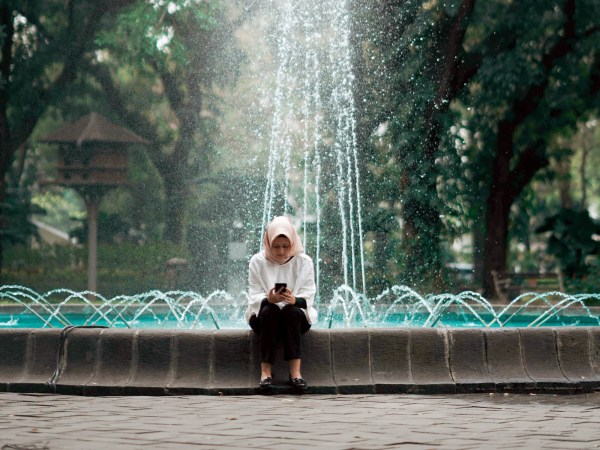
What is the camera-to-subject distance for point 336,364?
768cm

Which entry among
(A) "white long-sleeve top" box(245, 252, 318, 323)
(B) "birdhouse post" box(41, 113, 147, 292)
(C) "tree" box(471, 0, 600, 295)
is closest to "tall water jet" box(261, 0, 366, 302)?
(C) "tree" box(471, 0, 600, 295)

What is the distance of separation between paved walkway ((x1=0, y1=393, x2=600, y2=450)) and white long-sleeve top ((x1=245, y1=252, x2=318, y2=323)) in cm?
78

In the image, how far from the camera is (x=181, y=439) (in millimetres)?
5375

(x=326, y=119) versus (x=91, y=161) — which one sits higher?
(x=326, y=119)

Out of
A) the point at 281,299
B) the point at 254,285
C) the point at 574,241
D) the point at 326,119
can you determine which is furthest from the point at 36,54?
the point at 281,299

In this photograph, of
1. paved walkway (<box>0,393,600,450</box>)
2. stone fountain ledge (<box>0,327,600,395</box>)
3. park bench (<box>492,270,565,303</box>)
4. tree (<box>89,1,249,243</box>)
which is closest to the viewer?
paved walkway (<box>0,393,600,450</box>)

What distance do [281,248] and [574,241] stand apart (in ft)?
54.4

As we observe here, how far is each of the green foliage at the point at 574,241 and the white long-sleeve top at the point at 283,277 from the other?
1580 cm

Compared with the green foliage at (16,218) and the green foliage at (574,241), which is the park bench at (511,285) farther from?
the green foliage at (16,218)

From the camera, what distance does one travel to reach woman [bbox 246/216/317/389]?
24.5 ft

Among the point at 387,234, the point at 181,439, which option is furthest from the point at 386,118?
the point at 181,439

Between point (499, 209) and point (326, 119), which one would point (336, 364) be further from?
point (499, 209)

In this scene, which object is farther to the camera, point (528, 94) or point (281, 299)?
point (528, 94)

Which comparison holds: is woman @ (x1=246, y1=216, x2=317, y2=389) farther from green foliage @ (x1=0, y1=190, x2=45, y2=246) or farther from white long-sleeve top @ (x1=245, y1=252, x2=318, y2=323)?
green foliage @ (x1=0, y1=190, x2=45, y2=246)
